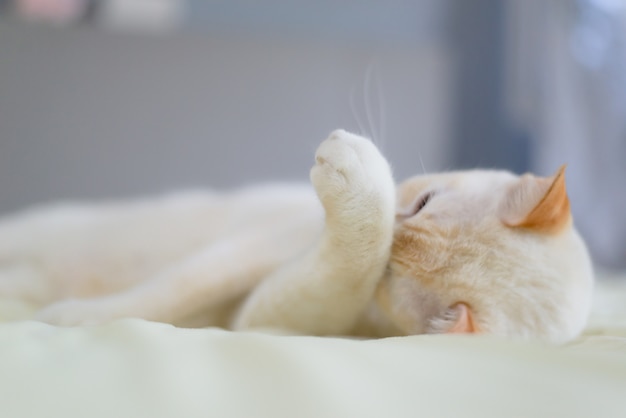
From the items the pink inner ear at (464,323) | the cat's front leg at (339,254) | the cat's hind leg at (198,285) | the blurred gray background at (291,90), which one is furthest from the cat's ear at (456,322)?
the blurred gray background at (291,90)

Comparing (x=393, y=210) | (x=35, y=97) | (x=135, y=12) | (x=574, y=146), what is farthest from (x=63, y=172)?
(x=574, y=146)

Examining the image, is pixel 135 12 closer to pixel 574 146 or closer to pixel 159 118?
pixel 159 118

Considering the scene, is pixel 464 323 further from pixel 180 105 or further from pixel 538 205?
pixel 180 105

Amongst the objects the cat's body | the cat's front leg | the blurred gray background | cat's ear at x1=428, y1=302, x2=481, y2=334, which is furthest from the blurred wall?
cat's ear at x1=428, y1=302, x2=481, y2=334

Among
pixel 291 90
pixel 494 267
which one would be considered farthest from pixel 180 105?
pixel 494 267

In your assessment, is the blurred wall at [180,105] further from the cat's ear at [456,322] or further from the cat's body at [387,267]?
the cat's ear at [456,322]

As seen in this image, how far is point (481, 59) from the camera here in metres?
3.14

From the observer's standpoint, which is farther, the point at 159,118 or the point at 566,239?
the point at 159,118

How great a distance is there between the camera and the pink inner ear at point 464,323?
28.3 inches

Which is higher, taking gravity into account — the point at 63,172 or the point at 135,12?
the point at 135,12

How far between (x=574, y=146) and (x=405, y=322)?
7.55ft

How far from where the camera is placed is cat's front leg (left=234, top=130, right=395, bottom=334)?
30.0 inches

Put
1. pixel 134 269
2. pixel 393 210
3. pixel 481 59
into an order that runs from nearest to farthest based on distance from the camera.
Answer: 1. pixel 393 210
2. pixel 134 269
3. pixel 481 59

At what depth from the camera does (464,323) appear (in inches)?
28.5
